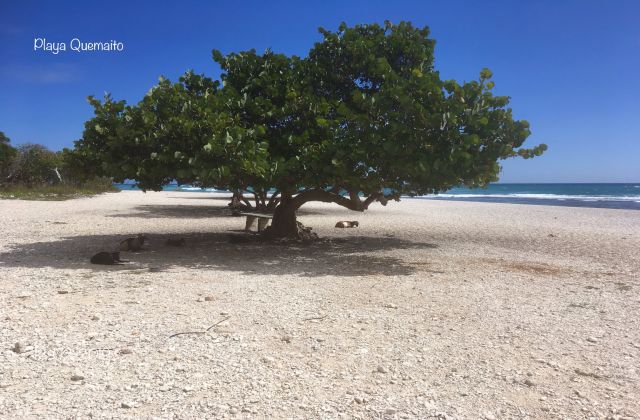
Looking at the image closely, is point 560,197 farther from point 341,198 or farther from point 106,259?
point 106,259

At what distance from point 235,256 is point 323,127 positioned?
3622mm

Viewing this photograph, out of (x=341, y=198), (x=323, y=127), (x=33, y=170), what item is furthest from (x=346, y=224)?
(x=33, y=170)

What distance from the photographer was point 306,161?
397 inches

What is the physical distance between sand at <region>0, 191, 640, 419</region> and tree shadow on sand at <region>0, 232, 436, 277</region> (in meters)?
0.10

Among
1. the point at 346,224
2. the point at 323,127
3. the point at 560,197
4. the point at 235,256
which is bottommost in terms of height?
the point at 235,256

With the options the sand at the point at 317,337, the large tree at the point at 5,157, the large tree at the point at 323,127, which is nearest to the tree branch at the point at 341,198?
the large tree at the point at 323,127

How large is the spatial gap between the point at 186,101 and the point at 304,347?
6693mm

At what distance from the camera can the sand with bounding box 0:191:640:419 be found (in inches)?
144

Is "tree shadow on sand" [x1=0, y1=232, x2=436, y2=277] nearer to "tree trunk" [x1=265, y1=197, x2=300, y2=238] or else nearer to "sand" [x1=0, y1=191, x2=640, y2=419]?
"sand" [x1=0, y1=191, x2=640, y2=419]

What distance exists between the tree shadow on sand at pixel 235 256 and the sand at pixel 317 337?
0.34 feet

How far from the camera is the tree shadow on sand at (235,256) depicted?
359 inches

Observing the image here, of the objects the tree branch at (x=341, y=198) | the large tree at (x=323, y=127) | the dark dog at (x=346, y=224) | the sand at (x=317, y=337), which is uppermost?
the large tree at (x=323, y=127)

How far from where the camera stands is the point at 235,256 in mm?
10812

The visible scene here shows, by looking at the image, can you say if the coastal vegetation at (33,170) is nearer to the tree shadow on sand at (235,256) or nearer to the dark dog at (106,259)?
the tree shadow on sand at (235,256)
